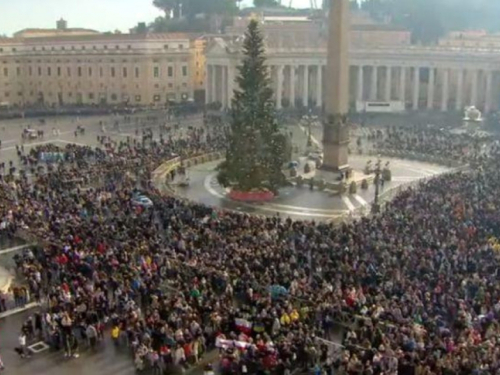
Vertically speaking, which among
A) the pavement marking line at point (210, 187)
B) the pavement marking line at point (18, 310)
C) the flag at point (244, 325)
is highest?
the flag at point (244, 325)

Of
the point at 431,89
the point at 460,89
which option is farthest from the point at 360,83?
the point at 460,89

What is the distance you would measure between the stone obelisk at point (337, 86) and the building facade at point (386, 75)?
35815 millimetres

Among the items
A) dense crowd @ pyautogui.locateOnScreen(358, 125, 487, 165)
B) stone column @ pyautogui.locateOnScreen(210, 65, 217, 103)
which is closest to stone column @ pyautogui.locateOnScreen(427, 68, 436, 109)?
dense crowd @ pyautogui.locateOnScreen(358, 125, 487, 165)

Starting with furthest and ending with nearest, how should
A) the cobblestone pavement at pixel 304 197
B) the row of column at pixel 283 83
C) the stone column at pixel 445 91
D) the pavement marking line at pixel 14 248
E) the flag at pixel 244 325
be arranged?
the row of column at pixel 283 83 → the stone column at pixel 445 91 → the cobblestone pavement at pixel 304 197 → the pavement marking line at pixel 14 248 → the flag at pixel 244 325

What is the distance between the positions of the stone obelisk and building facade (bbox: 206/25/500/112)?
35.8 m

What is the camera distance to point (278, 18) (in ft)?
349

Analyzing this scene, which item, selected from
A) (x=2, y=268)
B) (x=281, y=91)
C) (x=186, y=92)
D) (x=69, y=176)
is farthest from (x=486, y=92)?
(x=2, y=268)

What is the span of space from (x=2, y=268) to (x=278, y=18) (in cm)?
8348

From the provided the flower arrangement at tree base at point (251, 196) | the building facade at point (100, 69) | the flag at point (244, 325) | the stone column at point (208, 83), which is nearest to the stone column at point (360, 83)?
the stone column at point (208, 83)

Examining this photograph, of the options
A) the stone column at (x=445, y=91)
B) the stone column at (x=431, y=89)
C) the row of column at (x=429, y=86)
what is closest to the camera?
the row of column at (x=429, y=86)

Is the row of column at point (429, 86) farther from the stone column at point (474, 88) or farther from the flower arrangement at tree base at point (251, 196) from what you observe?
the flower arrangement at tree base at point (251, 196)

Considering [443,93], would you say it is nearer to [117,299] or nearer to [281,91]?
[281,91]

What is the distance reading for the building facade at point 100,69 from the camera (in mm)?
91000

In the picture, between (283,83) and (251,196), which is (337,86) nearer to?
(251,196)
